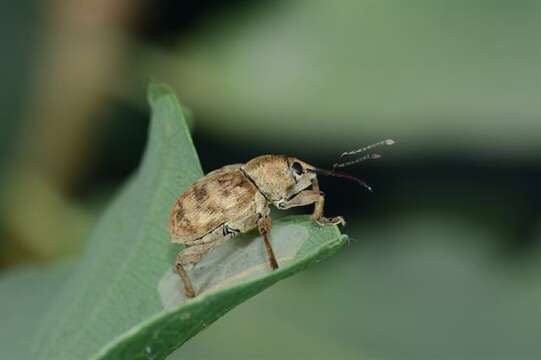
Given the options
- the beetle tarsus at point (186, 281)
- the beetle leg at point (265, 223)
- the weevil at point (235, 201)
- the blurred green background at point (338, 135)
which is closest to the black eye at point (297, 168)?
the weevil at point (235, 201)

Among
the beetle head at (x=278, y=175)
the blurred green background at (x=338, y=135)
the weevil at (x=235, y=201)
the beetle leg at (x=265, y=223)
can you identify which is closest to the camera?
the beetle leg at (x=265, y=223)

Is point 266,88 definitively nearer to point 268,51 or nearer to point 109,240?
point 268,51

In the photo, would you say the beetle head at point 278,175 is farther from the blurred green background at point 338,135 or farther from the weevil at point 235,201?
the blurred green background at point 338,135

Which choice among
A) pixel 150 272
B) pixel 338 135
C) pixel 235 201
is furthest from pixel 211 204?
pixel 338 135

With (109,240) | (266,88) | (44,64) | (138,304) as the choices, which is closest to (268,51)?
(266,88)

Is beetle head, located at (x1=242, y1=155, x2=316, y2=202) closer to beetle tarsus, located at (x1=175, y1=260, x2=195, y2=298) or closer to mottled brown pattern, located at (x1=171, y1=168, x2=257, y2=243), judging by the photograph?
mottled brown pattern, located at (x1=171, y1=168, x2=257, y2=243)

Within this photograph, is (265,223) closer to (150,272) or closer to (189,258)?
(189,258)
